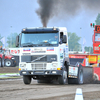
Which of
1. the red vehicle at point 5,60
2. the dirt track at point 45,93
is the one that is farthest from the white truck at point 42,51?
the red vehicle at point 5,60

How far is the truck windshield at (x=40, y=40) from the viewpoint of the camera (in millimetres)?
14000

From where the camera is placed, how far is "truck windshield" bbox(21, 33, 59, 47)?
45.9ft

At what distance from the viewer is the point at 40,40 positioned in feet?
46.1

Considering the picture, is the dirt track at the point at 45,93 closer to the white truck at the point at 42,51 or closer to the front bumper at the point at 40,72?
the front bumper at the point at 40,72

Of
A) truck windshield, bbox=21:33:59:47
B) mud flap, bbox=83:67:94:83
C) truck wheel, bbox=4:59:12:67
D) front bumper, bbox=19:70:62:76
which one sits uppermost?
truck windshield, bbox=21:33:59:47

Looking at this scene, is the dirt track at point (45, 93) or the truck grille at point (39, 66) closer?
the dirt track at point (45, 93)

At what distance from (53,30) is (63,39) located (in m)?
0.66

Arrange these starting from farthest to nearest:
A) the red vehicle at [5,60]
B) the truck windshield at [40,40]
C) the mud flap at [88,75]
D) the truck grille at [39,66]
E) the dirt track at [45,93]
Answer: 1. the red vehicle at [5,60]
2. the mud flap at [88,75]
3. the truck grille at [39,66]
4. the truck windshield at [40,40]
5. the dirt track at [45,93]

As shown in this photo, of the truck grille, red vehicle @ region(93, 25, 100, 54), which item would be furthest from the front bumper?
red vehicle @ region(93, 25, 100, 54)

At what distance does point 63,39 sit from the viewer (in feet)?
46.0

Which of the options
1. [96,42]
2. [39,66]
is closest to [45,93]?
[39,66]

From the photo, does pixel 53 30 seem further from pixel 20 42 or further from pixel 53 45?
pixel 20 42

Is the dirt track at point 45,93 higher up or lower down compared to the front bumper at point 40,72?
lower down

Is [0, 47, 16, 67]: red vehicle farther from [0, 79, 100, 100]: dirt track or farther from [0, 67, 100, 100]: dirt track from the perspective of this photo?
[0, 79, 100, 100]: dirt track
